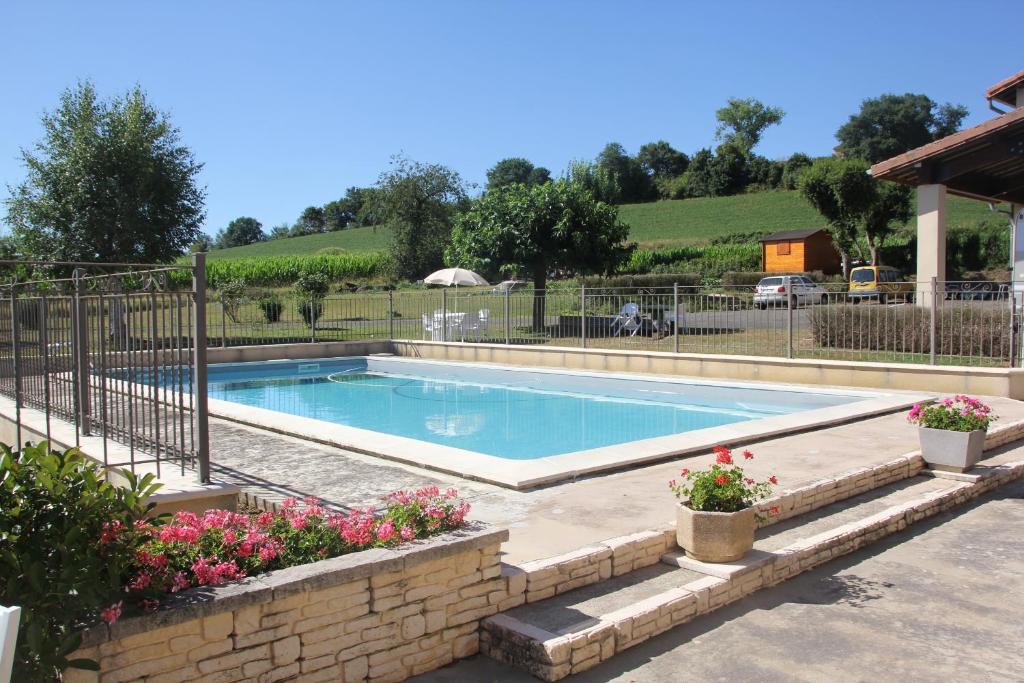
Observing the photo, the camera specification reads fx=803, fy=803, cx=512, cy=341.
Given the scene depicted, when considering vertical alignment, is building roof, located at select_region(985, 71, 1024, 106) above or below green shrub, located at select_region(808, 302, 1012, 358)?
above

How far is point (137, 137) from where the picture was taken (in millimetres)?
22203

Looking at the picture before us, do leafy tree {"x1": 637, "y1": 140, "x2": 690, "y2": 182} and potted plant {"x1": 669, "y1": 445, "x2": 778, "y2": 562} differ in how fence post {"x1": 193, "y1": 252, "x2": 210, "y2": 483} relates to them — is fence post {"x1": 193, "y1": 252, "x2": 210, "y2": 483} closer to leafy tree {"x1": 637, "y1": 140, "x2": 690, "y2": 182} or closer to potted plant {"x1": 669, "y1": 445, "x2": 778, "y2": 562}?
potted plant {"x1": 669, "y1": 445, "x2": 778, "y2": 562}

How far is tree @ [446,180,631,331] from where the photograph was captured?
2364 cm

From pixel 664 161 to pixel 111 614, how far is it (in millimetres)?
111048

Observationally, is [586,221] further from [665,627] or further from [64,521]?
[64,521]

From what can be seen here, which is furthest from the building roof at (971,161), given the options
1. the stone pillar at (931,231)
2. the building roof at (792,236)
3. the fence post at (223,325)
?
the building roof at (792,236)

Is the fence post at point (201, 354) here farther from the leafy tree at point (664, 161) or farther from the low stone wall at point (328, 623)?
the leafy tree at point (664, 161)

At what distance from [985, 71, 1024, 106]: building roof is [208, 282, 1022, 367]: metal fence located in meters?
6.81

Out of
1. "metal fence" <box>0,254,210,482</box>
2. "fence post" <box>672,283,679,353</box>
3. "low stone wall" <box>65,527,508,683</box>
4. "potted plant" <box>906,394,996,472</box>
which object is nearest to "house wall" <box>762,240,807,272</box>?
"fence post" <box>672,283,679,353</box>

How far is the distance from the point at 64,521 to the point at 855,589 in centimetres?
458

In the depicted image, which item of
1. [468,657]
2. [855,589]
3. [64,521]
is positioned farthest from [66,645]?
[855,589]

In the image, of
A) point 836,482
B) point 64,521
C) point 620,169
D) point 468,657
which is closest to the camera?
point 64,521

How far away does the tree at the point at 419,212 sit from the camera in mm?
46750

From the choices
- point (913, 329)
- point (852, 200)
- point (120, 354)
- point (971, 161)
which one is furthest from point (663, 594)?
point (852, 200)
